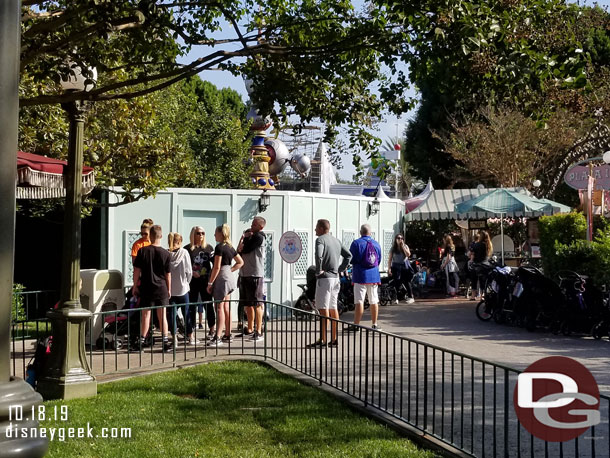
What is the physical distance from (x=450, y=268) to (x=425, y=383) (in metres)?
15.6

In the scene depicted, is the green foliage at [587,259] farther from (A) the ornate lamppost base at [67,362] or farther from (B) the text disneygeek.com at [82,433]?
(B) the text disneygeek.com at [82,433]

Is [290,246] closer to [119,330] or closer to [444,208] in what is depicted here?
[119,330]

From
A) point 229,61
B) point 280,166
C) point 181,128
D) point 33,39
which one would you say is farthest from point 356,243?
point 181,128

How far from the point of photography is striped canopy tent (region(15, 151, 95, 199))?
9.00 metres

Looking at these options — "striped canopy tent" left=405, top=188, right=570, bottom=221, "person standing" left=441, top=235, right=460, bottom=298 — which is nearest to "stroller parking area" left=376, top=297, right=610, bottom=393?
"person standing" left=441, top=235, right=460, bottom=298

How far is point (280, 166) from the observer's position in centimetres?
2602

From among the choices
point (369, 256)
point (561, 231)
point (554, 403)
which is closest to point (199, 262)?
point (369, 256)

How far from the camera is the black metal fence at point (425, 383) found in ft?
19.6

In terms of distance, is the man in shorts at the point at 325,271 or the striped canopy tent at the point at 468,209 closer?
the man in shorts at the point at 325,271

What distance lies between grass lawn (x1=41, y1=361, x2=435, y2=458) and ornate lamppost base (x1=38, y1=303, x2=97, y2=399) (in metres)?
0.24

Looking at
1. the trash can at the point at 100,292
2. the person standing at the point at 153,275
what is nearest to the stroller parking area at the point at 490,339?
the person standing at the point at 153,275

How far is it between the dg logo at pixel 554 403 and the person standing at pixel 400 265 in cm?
1296

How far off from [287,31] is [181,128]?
2283cm

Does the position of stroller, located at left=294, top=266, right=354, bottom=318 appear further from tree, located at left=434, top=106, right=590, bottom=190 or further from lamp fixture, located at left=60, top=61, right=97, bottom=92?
tree, located at left=434, top=106, right=590, bottom=190
